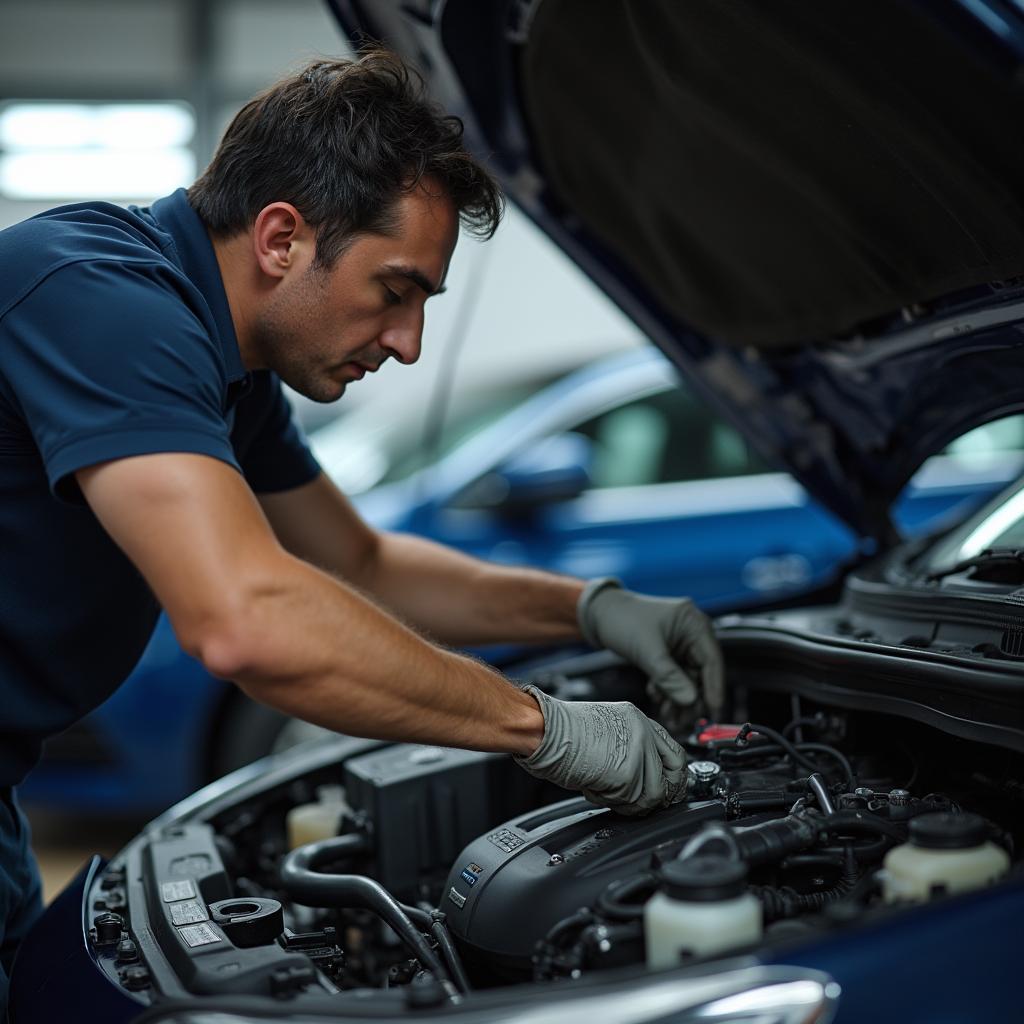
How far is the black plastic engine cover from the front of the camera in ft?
4.41

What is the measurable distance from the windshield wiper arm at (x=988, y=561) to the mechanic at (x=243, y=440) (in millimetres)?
376

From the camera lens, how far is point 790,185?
6.06 feet

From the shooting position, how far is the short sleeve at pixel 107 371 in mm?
1188

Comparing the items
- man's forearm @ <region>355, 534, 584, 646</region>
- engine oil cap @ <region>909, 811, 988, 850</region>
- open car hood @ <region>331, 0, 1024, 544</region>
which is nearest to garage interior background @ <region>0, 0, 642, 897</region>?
open car hood @ <region>331, 0, 1024, 544</region>

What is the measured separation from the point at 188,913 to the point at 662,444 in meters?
2.88

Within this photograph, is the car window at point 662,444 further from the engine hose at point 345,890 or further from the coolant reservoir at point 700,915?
the coolant reservoir at point 700,915

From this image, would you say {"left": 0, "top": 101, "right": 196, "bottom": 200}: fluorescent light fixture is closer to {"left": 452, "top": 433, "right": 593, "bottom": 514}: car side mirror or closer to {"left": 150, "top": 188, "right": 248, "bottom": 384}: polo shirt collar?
{"left": 452, "top": 433, "right": 593, "bottom": 514}: car side mirror

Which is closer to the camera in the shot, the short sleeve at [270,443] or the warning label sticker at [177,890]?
the warning label sticker at [177,890]

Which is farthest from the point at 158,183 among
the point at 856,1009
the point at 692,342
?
the point at 856,1009

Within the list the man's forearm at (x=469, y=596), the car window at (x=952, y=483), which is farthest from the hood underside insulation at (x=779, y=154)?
the car window at (x=952, y=483)

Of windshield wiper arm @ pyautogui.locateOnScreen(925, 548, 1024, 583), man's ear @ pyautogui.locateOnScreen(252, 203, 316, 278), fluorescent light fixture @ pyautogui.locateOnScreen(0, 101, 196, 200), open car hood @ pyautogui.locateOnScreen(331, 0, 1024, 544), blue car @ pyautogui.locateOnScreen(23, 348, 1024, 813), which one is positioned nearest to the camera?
open car hood @ pyautogui.locateOnScreen(331, 0, 1024, 544)

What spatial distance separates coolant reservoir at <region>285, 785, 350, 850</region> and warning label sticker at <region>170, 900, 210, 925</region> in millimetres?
398

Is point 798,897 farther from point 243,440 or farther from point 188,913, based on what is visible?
point 243,440

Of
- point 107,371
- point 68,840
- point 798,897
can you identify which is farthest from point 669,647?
point 68,840
